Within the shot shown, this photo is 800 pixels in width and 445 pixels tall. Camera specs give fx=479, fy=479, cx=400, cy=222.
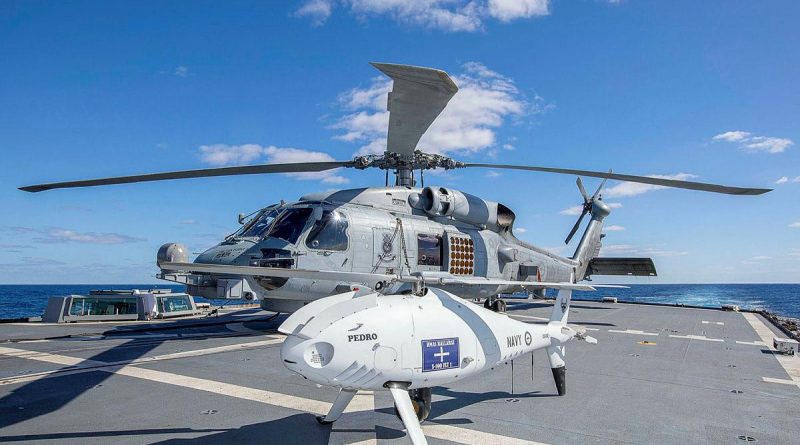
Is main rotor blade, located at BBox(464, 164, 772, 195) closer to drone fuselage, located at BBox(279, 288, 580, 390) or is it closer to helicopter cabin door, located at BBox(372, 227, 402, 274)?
helicopter cabin door, located at BBox(372, 227, 402, 274)

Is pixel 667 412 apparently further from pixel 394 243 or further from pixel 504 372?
pixel 394 243

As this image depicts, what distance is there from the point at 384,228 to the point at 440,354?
28.0ft

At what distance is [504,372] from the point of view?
33.3 ft

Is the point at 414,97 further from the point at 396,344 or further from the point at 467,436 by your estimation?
the point at 467,436

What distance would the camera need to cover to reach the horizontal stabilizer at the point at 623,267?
27734 millimetres

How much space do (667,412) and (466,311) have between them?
372 cm

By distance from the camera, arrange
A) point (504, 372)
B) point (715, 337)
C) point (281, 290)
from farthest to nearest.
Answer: point (715, 337)
point (281, 290)
point (504, 372)

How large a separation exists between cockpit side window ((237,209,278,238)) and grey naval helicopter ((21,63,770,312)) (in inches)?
1.7

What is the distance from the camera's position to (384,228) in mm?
14352

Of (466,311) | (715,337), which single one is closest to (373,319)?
(466,311)

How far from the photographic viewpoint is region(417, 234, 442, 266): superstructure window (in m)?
15.0

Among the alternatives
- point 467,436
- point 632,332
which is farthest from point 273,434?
point 632,332

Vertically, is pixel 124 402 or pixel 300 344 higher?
pixel 300 344

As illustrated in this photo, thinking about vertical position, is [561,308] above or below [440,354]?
above
